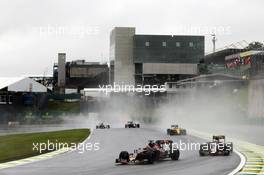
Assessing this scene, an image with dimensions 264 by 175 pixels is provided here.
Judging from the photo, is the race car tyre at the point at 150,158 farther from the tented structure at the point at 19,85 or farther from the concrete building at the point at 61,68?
the concrete building at the point at 61,68

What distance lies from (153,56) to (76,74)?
116ft

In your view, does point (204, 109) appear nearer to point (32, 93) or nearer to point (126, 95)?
point (126, 95)

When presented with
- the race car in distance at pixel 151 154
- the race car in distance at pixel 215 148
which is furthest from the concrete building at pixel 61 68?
the race car in distance at pixel 151 154

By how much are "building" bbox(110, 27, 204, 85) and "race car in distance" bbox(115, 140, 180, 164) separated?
9280cm

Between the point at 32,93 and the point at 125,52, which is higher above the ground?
the point at 125,52

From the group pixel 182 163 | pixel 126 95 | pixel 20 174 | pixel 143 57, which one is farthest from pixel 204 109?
pixel 20 174

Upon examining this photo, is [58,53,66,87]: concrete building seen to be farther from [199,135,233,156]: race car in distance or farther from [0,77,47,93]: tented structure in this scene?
[199,135,233,156]: race car in distance

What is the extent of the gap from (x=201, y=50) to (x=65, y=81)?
150ft

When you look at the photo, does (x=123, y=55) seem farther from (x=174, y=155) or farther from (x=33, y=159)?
(x=174, y=155)

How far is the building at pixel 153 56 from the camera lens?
121m

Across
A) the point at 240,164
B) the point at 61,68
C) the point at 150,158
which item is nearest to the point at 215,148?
the point at 240,164

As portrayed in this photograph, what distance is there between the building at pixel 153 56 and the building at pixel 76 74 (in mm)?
19828

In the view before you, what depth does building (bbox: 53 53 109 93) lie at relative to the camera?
143 metres

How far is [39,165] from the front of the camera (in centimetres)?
2577
